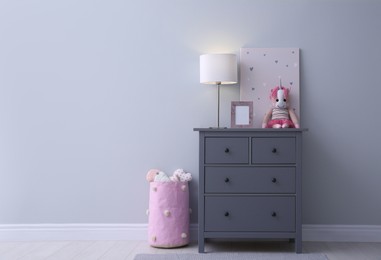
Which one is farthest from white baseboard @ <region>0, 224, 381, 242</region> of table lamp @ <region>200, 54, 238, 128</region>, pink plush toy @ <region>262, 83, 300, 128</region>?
table lamp @ <region>200, 54, 238, 128</region>

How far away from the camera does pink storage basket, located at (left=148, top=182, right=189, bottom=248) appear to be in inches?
149

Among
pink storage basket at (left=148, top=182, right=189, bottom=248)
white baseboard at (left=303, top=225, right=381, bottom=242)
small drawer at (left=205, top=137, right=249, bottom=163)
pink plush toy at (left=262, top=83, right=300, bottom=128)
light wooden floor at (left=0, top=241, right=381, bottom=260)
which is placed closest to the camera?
light wooden floor at (left=0, top=241, right=381, bottom=260)

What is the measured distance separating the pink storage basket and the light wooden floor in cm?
7

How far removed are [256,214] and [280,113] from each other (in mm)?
741

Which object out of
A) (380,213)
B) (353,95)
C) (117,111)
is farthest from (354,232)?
(117,111)

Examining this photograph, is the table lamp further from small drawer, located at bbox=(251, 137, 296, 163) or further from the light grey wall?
small drawer, located at bbox=(251, 137, 296, 163)

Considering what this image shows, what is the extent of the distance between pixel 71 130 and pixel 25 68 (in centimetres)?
56

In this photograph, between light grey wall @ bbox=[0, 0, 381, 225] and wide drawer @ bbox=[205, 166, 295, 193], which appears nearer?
wide drawer @ bbox=[205, 166, 295, 193]

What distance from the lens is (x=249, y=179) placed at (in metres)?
3.65

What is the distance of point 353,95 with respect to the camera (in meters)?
4.05

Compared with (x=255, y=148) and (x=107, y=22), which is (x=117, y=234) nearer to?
(x=255, y=148)

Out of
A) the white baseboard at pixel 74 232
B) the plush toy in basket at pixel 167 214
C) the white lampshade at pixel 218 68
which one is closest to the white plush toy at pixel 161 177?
the plush toy in basket at pixel 167 214

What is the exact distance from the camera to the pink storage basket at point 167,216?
A: 3.78 m

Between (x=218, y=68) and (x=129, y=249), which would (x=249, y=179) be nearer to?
(x=218, y=68)
